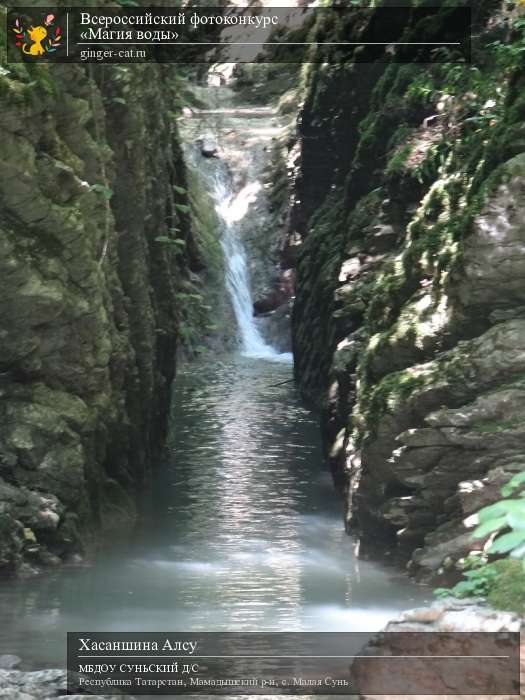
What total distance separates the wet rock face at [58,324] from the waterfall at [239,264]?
18.4 metres

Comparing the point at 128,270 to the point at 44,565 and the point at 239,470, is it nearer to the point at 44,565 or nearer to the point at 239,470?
the point at 239,470

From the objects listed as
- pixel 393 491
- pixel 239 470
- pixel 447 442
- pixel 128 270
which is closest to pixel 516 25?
pixel 447 442

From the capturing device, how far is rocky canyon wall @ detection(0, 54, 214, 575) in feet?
31.4

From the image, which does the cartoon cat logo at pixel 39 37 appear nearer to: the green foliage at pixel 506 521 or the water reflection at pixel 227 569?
the water reflection at pixel 227 569

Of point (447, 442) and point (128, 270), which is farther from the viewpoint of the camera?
point (128, 270)

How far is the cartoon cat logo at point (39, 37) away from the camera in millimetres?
9977

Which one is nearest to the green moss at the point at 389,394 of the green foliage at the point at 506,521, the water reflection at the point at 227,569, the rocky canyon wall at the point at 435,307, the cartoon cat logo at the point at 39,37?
the rocky canyon wall at the point at 435,307

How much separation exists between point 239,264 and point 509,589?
28.7 metres

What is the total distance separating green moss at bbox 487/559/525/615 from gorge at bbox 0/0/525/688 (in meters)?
0.04

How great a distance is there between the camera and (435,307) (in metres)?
9.83

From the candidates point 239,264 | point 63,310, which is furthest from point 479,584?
point 239,264

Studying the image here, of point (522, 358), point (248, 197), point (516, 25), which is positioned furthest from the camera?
point (248, 197)

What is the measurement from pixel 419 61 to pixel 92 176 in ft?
19.1

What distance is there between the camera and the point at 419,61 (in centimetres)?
1427
